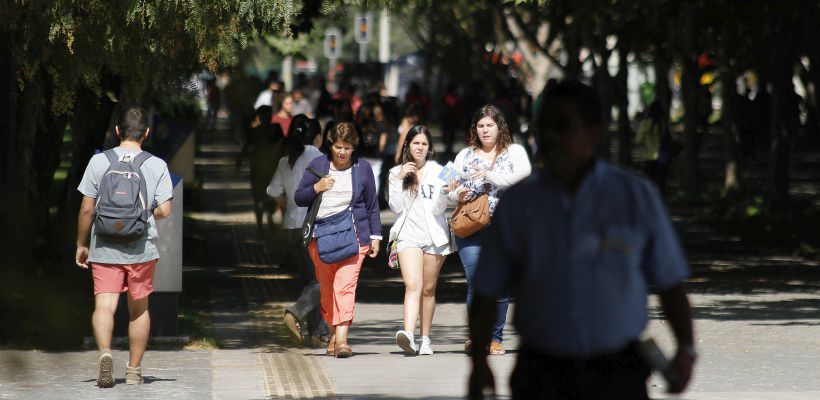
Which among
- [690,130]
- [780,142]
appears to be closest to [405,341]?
[780,142]

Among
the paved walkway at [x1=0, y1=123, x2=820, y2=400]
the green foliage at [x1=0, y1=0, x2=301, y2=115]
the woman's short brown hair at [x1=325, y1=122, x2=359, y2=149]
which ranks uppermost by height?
Answer: the green foliage at [x1=0, y1=0, x2=301, y2=115]

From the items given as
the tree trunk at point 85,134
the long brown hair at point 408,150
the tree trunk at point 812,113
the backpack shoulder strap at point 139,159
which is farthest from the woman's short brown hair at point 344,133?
the tree trunk at point 812,113

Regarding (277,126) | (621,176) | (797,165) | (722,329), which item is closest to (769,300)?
(722,329)

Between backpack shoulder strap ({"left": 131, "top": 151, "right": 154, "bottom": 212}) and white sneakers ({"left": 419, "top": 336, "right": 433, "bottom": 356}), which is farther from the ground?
backpack shoulder strap ({"left": 131, "top": 151, "right": 154, "bottom": 212})

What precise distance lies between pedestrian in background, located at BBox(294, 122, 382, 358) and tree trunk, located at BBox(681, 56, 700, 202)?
53.1 ft

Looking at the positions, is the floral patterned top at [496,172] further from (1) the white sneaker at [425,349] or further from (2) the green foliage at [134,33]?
(2) the green foliage at [134,33]

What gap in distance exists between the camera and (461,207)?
973cm

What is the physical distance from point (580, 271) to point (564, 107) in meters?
0.48

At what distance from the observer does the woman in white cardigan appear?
9.97 metres

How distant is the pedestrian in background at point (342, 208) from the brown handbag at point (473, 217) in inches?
25.4

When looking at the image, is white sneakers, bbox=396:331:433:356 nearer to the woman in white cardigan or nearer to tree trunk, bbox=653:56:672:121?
the woman in white cardigan

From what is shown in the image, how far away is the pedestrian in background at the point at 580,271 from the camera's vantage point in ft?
13.1

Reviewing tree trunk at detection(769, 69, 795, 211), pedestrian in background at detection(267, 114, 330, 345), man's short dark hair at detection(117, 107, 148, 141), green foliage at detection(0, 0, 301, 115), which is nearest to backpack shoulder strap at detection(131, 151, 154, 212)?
man's short dark hair at detection(117, 107, 148, 141)

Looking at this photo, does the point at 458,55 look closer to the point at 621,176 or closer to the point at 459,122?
the point at 459,122
